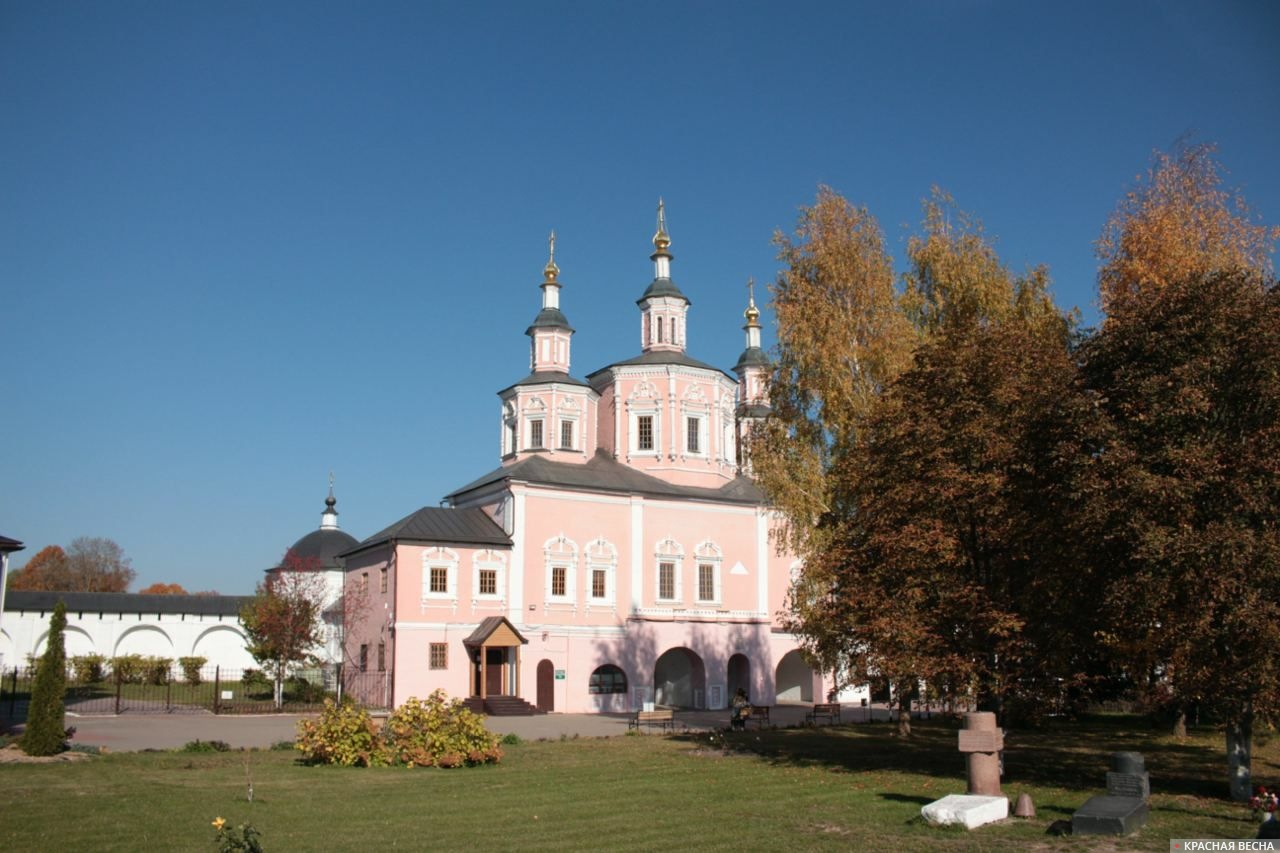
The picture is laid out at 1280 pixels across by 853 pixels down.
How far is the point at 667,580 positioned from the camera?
37.9 meters

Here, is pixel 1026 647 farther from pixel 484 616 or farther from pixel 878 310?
pixel 484 616

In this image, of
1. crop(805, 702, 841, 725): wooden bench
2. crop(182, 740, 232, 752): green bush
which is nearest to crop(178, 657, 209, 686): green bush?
crop(182, 740, 232, 752): green bush

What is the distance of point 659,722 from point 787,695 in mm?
14990

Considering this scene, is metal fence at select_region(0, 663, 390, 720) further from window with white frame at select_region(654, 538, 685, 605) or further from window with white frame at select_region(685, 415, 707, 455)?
window with white frame at select_region(685, 415, 707, 455)

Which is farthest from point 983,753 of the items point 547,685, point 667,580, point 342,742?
point 667,580

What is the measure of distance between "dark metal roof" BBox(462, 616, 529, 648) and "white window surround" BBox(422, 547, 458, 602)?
4.01ft

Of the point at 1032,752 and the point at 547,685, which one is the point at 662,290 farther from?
the point at 1032,752

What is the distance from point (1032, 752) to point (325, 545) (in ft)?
132

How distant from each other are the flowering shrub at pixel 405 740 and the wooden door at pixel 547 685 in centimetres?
1681

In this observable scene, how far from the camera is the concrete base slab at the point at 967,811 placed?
11898 mm

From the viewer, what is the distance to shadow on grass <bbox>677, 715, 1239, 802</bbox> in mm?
16422

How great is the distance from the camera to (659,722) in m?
28.0

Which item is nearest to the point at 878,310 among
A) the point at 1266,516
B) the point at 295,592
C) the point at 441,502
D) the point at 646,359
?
the point at 1266,516

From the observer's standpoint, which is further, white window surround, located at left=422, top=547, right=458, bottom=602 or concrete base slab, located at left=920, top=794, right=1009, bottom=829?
white window surround, located at left=422, top=547, right=458, bottom=602
